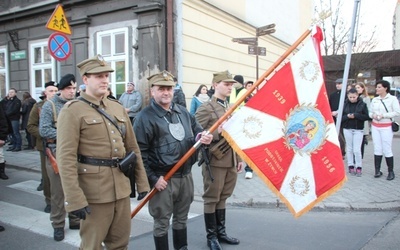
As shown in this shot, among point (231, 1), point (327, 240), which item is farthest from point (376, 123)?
point (231, 1)

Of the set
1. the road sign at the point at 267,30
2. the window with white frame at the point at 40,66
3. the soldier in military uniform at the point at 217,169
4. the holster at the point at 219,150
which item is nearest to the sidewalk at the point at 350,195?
the soldier in military uniform at the point at 217,169

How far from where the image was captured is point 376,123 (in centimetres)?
717

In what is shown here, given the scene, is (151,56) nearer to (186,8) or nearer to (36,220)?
(186,8)

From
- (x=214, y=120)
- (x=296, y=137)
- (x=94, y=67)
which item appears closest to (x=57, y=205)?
(x=214, y=120)

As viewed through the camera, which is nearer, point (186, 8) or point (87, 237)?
point (87, 237)

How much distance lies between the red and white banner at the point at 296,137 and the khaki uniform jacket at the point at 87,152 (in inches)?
49.7

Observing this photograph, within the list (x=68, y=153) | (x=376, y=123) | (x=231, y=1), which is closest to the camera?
(x=68, y=153)

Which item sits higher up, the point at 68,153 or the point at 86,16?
the point at 86,16

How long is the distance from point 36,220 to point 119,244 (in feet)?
9.12

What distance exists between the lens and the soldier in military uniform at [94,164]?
8.91ft

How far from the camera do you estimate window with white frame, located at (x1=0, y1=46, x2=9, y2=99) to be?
14.6 m

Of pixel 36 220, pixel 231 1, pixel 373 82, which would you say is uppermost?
pixel 231 1

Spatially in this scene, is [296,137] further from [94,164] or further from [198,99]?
[198,99]

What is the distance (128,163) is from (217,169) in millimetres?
1358
